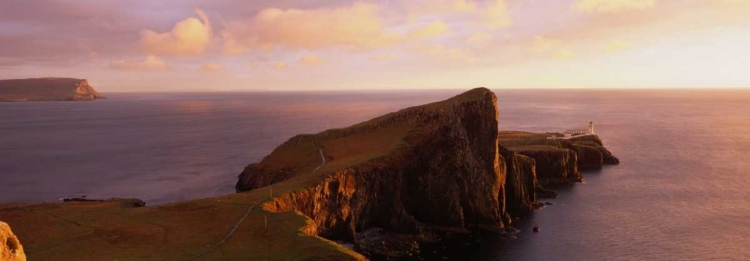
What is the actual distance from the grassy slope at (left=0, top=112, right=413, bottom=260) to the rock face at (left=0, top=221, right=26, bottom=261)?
21.0m

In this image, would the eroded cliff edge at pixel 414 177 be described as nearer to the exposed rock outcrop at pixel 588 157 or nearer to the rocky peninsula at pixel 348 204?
the rocky peninsula at pixel 348 204

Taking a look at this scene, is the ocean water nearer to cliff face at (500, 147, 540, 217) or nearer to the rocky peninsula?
cliff face at (500, 147, 540, 217)

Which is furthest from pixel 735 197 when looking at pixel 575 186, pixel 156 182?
pixel 156 182

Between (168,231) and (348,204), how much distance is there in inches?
1088

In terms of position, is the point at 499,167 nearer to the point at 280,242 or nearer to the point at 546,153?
the point at 546,153

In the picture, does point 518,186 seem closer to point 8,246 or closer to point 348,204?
point 348,204

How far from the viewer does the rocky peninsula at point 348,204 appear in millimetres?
51375

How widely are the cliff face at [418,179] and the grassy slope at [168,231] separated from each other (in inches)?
210

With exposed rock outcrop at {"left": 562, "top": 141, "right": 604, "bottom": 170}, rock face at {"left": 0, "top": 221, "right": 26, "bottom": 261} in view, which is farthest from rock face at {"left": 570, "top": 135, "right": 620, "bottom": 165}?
rock face at {"left": 0, "top": 221, "right": 26, "bottom": 261}

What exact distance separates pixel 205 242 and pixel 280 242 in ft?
27.0

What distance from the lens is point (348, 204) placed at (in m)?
74.3

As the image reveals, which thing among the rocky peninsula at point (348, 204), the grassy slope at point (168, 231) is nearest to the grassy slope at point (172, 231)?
the grassy slope at point (168, 231)

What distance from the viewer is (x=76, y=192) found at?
97000mm

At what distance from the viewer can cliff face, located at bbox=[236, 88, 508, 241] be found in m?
72.4
